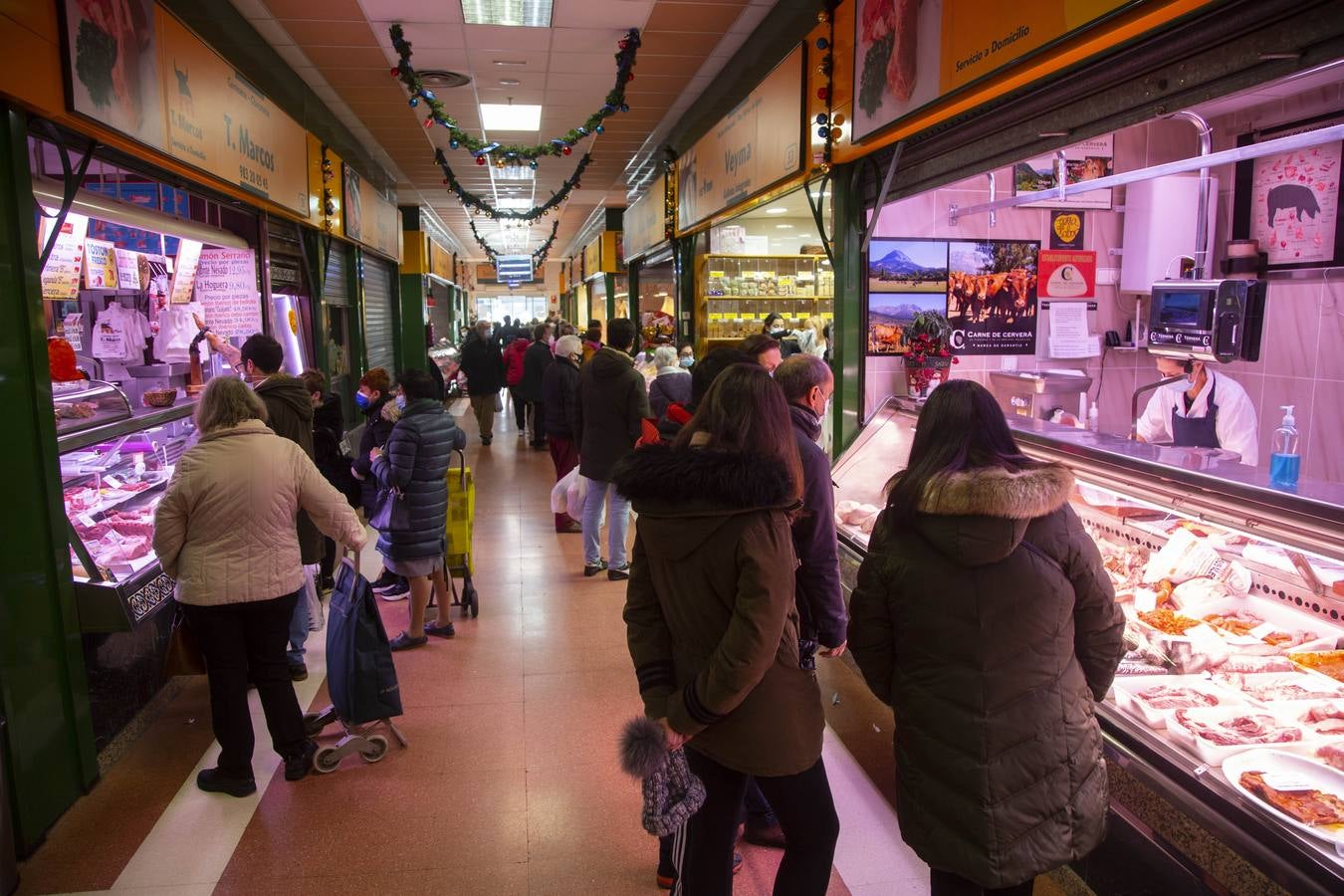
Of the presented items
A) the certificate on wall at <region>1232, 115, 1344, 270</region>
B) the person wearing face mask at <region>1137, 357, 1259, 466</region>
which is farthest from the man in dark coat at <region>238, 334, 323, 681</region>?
the certificate on wall at <region>1232, 115, 1344, 270</region>

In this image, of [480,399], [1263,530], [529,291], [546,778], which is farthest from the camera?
[529,291]

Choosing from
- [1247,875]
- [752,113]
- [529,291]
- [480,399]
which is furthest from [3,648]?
[529,291]

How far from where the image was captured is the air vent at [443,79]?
25.0ft

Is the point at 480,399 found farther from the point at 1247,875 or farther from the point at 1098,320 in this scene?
the point at 1247,875

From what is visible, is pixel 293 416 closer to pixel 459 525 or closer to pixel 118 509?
pixel 118 509

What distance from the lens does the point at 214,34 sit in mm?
5855

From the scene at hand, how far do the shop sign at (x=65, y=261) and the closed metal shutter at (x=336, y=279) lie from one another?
13.6 feet

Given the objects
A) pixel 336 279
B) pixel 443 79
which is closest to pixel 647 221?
pixel 336 279

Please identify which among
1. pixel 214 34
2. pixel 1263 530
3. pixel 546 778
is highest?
pixel 214 34

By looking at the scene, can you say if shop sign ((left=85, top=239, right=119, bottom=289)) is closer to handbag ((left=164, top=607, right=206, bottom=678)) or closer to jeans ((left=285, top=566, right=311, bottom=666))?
jeans ((left=285, top=566, right=311, bottom=666))

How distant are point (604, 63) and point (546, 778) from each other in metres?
5.83

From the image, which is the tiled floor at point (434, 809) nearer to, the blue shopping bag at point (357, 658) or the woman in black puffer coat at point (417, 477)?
the blue shopping bag at point (357, 658)

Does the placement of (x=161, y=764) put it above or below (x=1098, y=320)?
below

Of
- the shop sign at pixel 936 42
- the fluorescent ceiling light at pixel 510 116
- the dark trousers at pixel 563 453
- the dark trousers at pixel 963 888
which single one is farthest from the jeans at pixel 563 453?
the dark trousers at pixel 963 888
